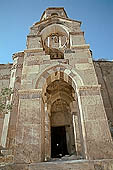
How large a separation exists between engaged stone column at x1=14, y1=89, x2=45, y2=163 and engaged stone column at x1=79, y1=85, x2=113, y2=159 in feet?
4.64

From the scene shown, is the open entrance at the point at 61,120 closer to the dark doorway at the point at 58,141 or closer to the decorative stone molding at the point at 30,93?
the dark doorway at the point at 58,141

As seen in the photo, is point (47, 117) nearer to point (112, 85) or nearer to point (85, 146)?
point (85, 146)

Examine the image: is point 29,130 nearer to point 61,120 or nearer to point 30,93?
point 30,93

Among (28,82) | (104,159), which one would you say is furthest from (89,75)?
(104,159)

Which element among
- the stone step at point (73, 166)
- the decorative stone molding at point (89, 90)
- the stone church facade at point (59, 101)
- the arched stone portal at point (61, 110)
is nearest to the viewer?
the stone step at point (73, 166)

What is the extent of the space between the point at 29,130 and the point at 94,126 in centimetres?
206

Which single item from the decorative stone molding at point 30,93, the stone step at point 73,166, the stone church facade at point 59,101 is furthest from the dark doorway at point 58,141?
the stone step at point 73,166

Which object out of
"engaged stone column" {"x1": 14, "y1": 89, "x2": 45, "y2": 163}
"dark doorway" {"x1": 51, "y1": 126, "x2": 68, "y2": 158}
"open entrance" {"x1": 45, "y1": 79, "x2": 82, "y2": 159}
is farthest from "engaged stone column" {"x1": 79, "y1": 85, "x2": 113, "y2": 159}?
"dark doorway" {"x1": 51, "y1": 126, "x2": 68, "y2": 158}

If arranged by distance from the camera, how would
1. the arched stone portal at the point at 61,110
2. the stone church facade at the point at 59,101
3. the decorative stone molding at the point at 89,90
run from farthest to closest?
the arched stone portal at the point at 61,110, the decorative stone molding at the point at 89,90, the stone church facade at the point at 59,101

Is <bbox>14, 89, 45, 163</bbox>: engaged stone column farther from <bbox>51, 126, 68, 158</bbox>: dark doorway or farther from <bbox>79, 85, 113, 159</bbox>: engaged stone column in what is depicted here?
<bbox>51, 126, 68, 158</bbox>: dark doorway

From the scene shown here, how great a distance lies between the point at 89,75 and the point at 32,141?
10.4 ft

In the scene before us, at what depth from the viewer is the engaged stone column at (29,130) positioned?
11.1 ft

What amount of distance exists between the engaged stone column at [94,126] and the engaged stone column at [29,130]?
4.64 ft

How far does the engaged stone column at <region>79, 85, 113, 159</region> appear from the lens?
11.0ft
